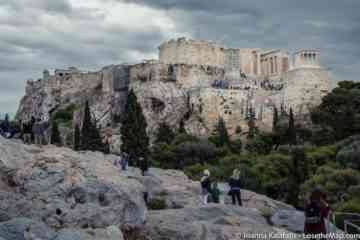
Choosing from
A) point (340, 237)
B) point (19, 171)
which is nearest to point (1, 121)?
point (19, 171)

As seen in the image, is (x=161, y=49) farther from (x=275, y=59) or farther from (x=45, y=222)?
(x=45, y=222)

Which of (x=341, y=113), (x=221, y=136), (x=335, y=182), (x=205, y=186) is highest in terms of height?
(x=341, y=113)

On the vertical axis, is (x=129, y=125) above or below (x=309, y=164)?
above

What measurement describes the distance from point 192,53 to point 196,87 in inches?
365

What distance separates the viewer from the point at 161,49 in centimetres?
8612

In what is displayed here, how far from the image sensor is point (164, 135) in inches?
2409

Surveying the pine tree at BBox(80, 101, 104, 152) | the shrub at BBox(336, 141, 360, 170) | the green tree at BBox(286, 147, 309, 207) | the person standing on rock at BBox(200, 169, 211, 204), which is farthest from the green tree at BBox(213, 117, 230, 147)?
the person standing on rock at BBox(200, 169, 211, 204)

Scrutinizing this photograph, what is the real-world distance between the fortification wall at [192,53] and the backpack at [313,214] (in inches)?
2760

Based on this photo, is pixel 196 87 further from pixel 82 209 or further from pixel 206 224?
pixel 82 209

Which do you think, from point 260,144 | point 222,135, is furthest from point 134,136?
point 222,135

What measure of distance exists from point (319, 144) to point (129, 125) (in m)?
22.6

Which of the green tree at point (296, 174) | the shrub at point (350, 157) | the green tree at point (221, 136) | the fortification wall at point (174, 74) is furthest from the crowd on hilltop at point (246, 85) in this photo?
the green tree at point (296, 174)

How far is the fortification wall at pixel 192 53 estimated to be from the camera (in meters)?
81.9

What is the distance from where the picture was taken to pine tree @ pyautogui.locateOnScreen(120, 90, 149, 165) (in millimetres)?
39125
